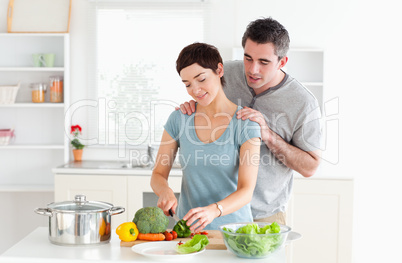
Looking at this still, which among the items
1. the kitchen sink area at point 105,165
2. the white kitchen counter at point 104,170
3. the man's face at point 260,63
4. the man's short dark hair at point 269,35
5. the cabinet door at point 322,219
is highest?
the man's short dark hair at point 269,35

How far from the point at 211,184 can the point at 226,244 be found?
36 cm

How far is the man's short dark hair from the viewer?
7.77 ft

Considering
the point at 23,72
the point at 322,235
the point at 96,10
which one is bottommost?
the point at 322,235

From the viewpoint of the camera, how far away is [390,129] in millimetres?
4469

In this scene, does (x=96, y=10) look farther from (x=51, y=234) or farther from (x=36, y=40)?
(x=51, y=234)

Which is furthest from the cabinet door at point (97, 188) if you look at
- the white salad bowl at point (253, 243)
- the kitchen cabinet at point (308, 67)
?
the white salad bowl at point (253, 243)

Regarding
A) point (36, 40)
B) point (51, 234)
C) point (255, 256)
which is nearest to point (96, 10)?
point (36, 40)

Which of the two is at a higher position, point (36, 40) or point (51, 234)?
point (36, 40)

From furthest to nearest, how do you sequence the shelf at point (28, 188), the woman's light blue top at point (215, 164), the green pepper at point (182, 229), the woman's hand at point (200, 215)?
1. the shelf at point (28, 188)
2. the woman's light blue top at point (215, 164)
3. the green pepper at point (182, 229)
4. the woman's hand at point (200, 215)

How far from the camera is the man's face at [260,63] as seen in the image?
7.77 feet

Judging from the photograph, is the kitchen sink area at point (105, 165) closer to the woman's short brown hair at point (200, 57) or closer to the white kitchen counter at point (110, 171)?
the white kitchen counter at point (110, 171)

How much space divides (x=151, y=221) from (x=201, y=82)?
0.57 meters

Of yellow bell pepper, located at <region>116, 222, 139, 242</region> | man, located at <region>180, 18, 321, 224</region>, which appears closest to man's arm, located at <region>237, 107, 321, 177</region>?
man, located at <region>180, 18, 321, 224</region>

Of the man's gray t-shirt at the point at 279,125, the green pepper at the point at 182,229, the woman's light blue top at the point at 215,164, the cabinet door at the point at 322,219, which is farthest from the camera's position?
the cabinet door at the point at 322,219
